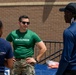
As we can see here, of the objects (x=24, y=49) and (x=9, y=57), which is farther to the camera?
(x=24, y=49)

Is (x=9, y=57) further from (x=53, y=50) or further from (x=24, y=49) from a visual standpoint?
(x=53, y=50)

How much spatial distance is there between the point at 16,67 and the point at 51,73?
7.62 ft

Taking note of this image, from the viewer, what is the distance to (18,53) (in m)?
6.92

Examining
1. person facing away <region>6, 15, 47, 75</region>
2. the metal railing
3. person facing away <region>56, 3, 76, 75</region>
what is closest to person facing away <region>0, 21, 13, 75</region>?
person facing away <region>56, 3, 76, 75</region>

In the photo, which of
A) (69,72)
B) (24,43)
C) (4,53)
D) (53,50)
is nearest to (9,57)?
(4,53)

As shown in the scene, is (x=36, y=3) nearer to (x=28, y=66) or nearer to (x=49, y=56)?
(x=49, y=56)

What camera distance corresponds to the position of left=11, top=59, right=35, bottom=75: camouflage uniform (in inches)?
269

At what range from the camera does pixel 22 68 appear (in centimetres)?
691

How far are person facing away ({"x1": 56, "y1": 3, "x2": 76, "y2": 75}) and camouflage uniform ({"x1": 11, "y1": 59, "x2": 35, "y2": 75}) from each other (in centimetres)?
268

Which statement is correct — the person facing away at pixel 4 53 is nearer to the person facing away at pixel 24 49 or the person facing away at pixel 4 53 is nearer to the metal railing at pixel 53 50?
the person facing away at pixel 24 49

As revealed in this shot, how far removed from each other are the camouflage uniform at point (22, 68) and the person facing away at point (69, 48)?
2683 millimetres

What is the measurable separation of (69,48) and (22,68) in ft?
9.72

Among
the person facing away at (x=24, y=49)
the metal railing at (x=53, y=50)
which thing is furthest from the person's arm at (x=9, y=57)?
the metal railing at (x=53, y=50)

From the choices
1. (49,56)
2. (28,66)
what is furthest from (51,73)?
(49,56)
